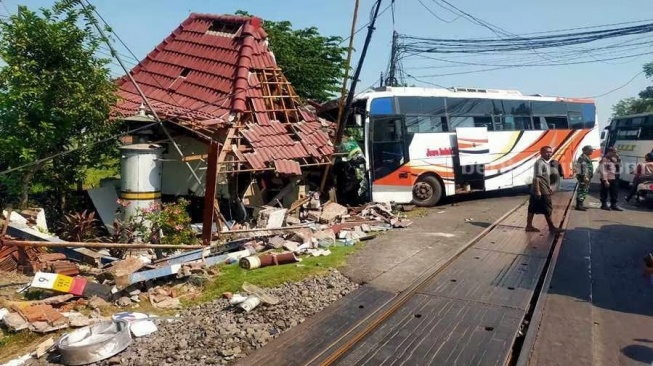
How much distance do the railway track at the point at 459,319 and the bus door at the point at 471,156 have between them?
242 inches

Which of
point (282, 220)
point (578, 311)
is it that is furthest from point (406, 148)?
point (578, 311)

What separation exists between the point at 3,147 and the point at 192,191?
3.80 meters

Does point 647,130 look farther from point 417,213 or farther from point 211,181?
point 211,181

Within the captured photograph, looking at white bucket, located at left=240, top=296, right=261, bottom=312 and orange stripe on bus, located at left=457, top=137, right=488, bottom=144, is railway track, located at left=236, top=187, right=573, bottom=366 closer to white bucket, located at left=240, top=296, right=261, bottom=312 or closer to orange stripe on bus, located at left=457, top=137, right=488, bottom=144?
white bucket, located at left=240, top=296, right=261, bottom=312

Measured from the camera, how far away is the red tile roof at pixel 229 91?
10.4m

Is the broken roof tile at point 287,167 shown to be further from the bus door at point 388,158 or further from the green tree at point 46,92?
the green tree at point 46,92

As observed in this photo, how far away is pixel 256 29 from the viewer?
12.8 m

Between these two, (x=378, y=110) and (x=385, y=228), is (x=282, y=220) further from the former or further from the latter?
(x=378, y=110)

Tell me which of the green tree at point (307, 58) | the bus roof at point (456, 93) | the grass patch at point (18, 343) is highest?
the green tree at point (307, 58)

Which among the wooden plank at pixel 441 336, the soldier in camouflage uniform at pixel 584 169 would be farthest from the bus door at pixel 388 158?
the wooden plank at pixel 441 336

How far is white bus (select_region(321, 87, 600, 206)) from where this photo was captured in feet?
40.9

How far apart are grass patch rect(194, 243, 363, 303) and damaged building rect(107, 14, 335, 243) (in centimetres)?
246

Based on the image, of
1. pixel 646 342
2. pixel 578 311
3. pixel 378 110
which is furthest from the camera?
pixel 378 110

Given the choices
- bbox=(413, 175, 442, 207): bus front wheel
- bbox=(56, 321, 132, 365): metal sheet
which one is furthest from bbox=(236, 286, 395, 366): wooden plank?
bbox=(413, 175, 442, 207): bus front wheel
